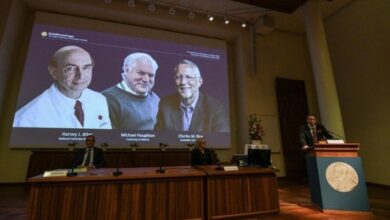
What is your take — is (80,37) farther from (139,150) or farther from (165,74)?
(139,150)

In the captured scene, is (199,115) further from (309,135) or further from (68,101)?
(68,101)

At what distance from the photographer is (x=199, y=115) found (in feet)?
19.4

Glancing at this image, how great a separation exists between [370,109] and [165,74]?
210 inches

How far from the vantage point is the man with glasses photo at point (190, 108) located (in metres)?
5.59

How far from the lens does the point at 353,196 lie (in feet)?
9.34

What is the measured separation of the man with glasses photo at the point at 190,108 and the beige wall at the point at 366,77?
3.51 meters


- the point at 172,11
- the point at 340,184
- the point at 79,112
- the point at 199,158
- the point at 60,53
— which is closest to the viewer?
the point at 340,184

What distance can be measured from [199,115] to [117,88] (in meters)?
2.24

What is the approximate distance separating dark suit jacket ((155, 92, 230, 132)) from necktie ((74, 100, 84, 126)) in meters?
1.71

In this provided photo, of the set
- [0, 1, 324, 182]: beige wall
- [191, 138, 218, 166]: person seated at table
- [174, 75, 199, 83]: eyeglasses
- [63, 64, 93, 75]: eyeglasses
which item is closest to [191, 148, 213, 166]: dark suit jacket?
[191, 138, 218, 166]: person seated at table

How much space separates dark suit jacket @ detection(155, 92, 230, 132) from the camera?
5.54 metres

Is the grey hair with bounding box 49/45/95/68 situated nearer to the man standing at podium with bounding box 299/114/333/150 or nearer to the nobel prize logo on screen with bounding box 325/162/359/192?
the man standing at podium with bounding box 299/114/333/150

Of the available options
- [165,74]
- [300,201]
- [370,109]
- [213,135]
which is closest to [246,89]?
[213,135]

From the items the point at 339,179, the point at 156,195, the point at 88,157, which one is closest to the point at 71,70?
the point at 88,157
